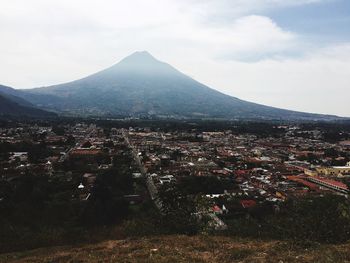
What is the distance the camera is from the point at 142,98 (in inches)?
5969

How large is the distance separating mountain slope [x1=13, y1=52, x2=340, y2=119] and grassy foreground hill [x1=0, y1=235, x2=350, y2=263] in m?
116

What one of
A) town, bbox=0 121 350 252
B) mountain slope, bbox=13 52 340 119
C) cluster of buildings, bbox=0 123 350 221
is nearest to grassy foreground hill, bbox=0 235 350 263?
town, bbox=0 121 350 252

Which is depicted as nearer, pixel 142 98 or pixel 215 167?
pixel 215 167

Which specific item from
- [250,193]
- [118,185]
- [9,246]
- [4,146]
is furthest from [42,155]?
[9,246]

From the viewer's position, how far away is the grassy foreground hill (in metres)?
6.98

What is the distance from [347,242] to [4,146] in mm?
38805

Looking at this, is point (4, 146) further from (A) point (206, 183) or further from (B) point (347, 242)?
(B) point (347, 242)

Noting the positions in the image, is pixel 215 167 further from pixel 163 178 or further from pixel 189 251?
pixel 189 251

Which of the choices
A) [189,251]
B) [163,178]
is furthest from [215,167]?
[189,251]

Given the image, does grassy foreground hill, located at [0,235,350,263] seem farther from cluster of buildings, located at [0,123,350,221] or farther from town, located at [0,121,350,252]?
cluster of buildings, located at [0,123,350,221]

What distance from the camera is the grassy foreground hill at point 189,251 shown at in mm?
6980

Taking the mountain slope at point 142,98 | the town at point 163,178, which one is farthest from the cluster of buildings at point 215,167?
the mountain slope at point 142,98

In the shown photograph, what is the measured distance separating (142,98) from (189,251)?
145 metres

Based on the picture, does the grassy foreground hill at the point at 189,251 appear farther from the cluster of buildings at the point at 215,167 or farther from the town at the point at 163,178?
the cluster of buildings at the point at 215,167
